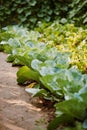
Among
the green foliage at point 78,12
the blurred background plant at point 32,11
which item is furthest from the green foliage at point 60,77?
the blurred background plant at point 32,11

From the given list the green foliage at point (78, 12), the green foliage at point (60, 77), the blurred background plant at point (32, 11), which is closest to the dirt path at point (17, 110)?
the green foliage at point (60, 77)

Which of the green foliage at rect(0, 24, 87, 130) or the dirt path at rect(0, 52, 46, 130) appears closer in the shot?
the green foliage at rect(0, 24, 87, 130)

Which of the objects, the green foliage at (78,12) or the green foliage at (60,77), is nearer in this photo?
the green foliage at (60,77)

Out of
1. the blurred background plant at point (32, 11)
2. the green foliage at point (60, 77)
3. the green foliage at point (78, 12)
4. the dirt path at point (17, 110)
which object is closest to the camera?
the green foliage at point (60, 77)

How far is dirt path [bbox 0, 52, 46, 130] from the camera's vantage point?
2.66m

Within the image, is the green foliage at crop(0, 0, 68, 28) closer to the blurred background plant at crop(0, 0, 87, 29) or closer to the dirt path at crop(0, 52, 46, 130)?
the blurred background plant at crop(0, 0, 87, 29)

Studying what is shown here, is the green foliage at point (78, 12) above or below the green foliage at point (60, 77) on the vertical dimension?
below

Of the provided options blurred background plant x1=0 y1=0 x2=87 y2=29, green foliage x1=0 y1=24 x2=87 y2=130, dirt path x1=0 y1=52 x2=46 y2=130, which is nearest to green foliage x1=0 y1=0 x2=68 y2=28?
blurred background plant x1=0 y1=0 x2=87 y2=29

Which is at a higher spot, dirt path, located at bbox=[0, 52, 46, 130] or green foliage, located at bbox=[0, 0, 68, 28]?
dirt path, located at bbox=[0, 52, 46, 130]

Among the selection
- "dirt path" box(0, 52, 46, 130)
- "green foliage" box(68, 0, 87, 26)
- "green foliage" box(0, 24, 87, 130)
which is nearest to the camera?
"green foliage" box(0, 24, 87, 130)

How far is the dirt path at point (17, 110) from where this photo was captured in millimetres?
2664

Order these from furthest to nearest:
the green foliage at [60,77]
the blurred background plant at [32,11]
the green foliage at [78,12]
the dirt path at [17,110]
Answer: the blurred background plant at [32,11], the green foliage at [78,12], the dirt path at [17,110], the green foliage at [60,77]

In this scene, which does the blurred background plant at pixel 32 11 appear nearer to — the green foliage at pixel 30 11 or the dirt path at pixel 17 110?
the green foliage at pixel 30 11

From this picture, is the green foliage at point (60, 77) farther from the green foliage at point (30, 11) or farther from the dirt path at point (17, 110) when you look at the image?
the green foliage at point (30, 11)
